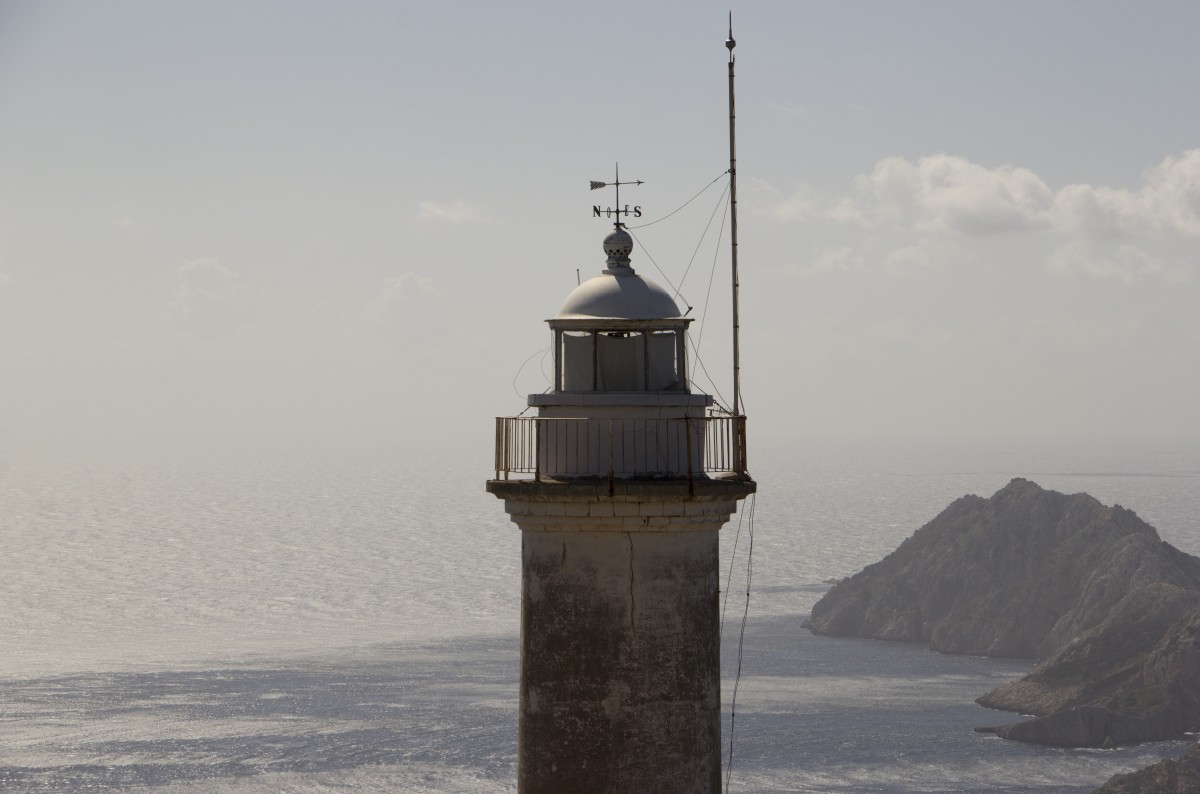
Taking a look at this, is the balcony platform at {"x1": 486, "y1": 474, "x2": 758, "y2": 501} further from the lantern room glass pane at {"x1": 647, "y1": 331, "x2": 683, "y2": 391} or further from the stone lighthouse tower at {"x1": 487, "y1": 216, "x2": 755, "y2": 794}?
the lantern room glass pane at {"x1": 647, "y1": 331, "x2": 683, "y2": 391}

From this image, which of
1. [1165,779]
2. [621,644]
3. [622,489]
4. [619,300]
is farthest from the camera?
[1165,779]

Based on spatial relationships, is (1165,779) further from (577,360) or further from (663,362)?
(577,360)

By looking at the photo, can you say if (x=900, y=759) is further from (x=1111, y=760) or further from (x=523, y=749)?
(x=523, y=749)

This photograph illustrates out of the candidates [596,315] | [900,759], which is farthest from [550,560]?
[900,759]

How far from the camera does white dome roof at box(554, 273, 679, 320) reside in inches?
569

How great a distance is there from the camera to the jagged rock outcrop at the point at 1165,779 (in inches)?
6270

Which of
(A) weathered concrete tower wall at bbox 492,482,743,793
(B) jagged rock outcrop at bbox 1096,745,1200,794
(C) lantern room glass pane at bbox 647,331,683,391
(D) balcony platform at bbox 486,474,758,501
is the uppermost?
(C) lantern room glass pane at bbox 647,331,683,391

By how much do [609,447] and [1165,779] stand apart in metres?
163

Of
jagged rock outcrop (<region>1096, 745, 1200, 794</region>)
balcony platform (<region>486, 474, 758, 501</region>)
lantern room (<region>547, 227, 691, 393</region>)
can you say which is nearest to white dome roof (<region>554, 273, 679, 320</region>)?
lantern room (<region>547, 227, 691, 393</region>)

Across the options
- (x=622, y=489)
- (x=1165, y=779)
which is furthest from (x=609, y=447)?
(x=1165, y=779)

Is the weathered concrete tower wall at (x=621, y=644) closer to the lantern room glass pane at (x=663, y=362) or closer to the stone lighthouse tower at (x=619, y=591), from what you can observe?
the stone lighthouse tower at (x=619, y=591)

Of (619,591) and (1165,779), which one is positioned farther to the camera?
(1165,779)

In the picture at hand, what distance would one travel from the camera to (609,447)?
14016 mm

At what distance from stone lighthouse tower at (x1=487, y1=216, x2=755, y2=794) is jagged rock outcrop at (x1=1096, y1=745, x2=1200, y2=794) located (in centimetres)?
16000
